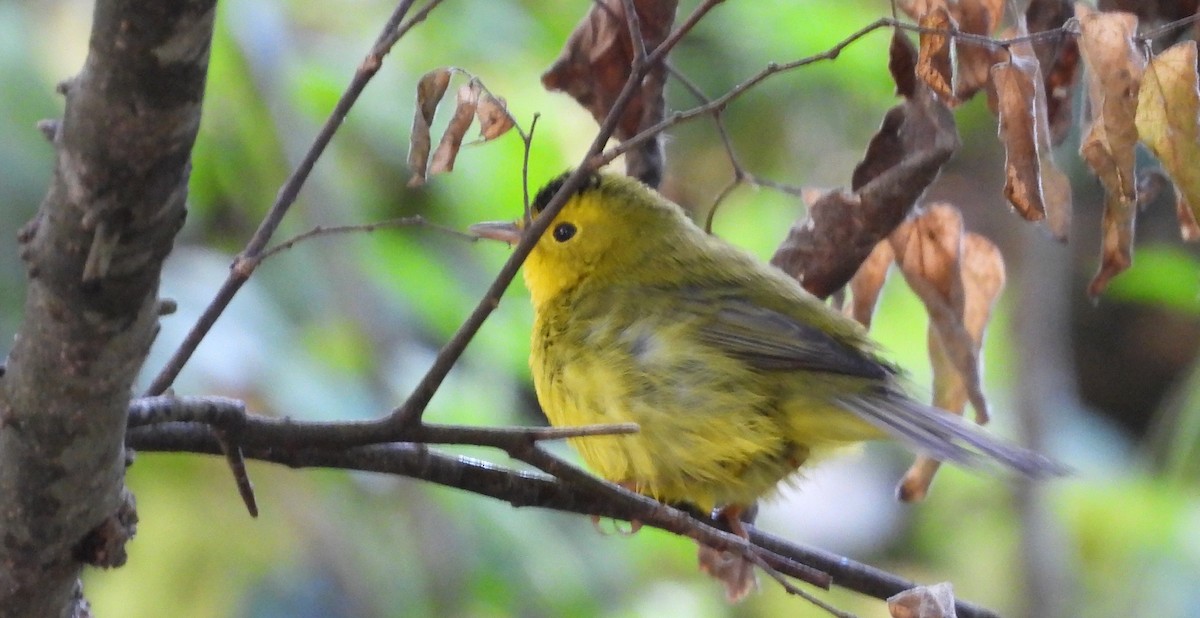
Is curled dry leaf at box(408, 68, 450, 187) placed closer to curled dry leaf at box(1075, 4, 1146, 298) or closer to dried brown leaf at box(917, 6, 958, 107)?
dried brown leaf at box(917, 6, 958, 107)

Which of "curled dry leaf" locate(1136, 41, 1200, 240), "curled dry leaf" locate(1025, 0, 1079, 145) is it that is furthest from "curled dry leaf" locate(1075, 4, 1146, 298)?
"curled dry leaf" locate(1025, 0, 1079, 145)

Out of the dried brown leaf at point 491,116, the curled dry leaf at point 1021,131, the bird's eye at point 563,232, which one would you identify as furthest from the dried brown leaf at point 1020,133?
the bird's eye at point 563,232

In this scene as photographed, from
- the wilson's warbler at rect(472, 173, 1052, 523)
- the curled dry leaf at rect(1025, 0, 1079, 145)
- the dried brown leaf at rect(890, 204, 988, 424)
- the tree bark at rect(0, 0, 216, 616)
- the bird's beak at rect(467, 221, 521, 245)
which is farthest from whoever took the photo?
the bird's beak at rect(467, 221, 521, 245)

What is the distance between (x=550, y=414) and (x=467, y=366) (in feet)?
5.39

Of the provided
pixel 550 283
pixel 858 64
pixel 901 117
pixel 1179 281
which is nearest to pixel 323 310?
pixel 550 283

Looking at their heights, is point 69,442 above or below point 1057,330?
below

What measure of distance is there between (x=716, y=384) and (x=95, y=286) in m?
1.66

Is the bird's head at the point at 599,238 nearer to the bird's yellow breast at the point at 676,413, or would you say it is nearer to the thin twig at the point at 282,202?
the bird's yellow breast at the point at 676,413

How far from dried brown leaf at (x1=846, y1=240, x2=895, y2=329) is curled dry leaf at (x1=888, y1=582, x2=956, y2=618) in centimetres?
112

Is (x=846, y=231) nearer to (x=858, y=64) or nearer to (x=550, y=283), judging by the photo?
(x=550, y=283)

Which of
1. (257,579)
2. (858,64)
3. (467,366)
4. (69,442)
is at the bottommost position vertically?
(257,579)

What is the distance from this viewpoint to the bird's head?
10.7 ft

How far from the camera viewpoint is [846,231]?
253 cm

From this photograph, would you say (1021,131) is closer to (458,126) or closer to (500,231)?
(458,126)
